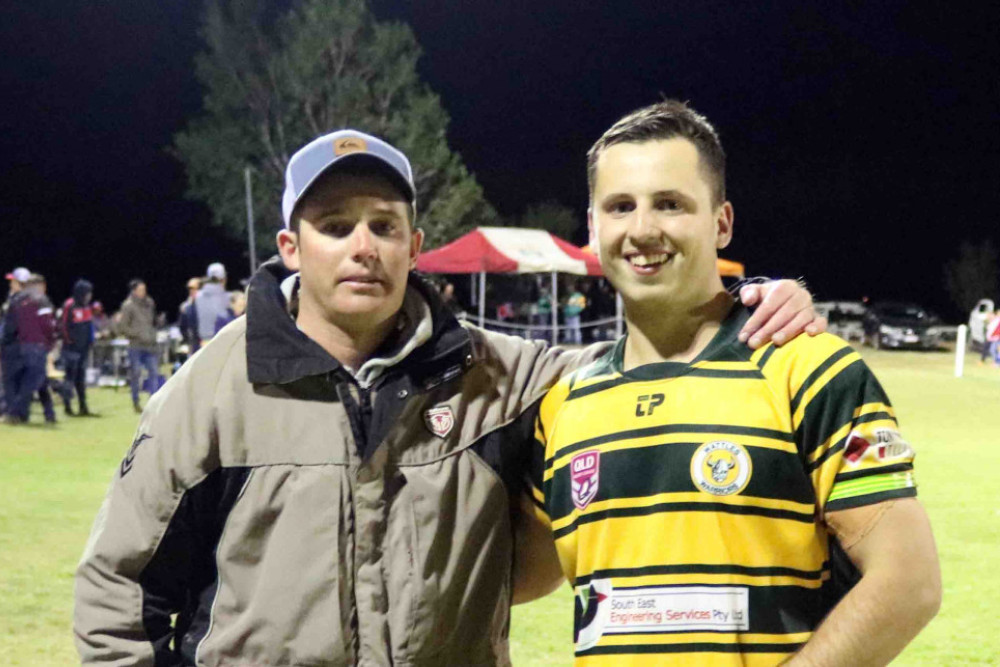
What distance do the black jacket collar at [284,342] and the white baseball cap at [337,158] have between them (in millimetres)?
196

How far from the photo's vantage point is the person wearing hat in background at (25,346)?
46.5ft

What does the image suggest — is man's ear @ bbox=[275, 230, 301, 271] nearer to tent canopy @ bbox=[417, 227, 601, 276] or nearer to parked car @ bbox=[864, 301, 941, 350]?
tent canopy @ bbox=[417, 227, 601, 276]

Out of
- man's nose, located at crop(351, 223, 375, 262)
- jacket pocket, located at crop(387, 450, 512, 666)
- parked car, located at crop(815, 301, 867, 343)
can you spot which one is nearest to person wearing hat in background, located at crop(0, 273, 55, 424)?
man's nose, located at crop(351, 223, 375, 262)

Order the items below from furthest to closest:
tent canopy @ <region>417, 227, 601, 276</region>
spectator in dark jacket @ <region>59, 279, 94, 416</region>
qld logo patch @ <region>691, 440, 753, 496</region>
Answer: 1. tent canopy @ <region>417, 227, 601, 276</region>
2. spectator in dark jacket @ <region>59, 279, 94, 416</region>
3. qld logo patch @ <region>691, 440, 753, 496</region>

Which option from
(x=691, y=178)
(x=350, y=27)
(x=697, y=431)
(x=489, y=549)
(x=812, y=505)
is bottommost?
(x=489, y=549)

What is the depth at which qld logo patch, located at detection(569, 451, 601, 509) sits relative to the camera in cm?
218

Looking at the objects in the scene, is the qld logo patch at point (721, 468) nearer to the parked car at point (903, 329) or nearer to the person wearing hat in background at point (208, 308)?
the person wearing hat in background at point (208, 308)

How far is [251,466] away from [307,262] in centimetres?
49

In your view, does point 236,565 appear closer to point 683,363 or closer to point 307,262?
point 307,262

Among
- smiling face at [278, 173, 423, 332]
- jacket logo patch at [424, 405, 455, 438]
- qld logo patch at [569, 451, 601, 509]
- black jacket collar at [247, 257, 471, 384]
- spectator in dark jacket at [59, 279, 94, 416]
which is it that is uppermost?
smiling face at [278, 173, 423, 332]

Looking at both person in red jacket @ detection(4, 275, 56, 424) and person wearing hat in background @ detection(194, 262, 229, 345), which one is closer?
person wearing hat in background @ detection(194, 262, 229, 345)

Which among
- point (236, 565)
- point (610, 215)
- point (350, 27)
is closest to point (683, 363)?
point (610, 215)

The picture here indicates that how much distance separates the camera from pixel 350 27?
41531mm

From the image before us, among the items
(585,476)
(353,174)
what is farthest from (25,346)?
(585,476)
